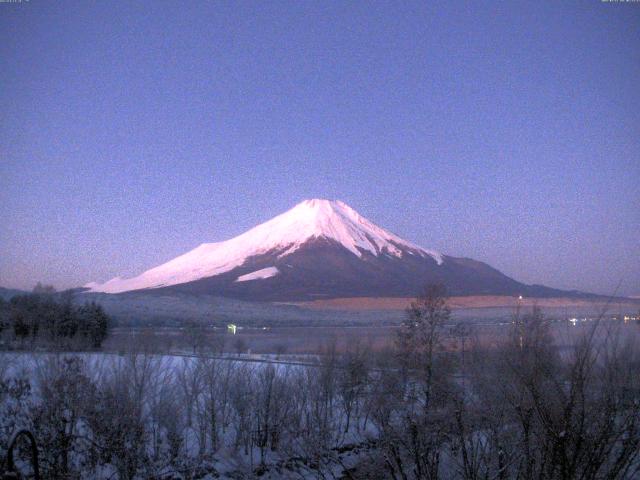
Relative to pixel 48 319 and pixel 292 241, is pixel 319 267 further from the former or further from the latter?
pixel 48 319

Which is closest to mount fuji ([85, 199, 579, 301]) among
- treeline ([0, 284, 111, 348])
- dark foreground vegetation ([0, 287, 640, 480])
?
treeline ([0, 284, 111, 348])

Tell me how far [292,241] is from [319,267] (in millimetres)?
19762

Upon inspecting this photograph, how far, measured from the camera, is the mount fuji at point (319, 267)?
132 m

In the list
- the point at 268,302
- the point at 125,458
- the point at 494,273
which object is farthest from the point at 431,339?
the point at 494,273

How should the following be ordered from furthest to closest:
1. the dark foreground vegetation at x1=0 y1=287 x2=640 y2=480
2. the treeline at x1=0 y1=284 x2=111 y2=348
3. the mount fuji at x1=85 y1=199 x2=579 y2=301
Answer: the mount fuji at x1=85 y1=199 x2=579 y2=301, the treeline at x1=0 y1=284 x2=111 y2=348, the dark foreground vegetation at x1=0 y1=287 x2=640 y2=480

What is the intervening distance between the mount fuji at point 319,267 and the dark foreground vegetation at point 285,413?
9512 centimetres

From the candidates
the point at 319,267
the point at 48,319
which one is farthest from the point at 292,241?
the point at 48,319

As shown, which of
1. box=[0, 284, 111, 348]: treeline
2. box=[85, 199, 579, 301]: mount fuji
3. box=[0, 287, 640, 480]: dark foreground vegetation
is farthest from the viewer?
box=[85, 199, 579, 301]: mount fuji

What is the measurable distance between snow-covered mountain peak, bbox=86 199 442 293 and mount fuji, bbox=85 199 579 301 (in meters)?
0.29

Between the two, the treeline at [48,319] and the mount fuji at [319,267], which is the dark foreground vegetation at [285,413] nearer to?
the treeline at [48,319]

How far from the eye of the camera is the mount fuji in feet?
432

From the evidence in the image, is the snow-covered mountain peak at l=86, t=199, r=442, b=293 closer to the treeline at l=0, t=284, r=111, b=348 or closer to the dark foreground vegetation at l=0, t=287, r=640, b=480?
the treeline at l=0, t=284, r=111, b=348

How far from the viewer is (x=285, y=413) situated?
18797 mm

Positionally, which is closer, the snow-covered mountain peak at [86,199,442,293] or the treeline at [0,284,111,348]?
the treeline at [0,284,111,348]
